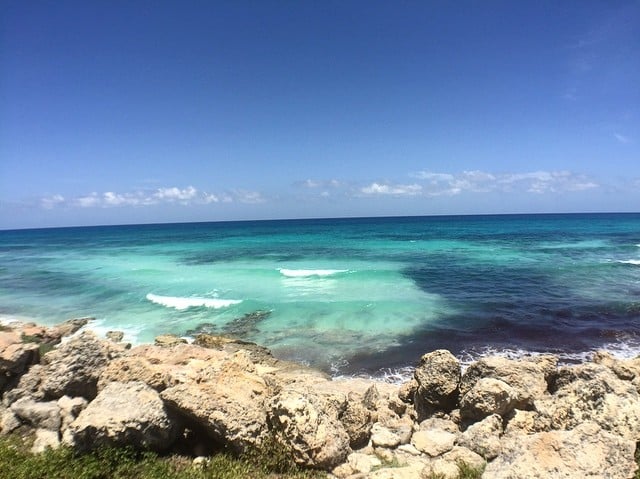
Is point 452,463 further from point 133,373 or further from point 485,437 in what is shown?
point 133,373

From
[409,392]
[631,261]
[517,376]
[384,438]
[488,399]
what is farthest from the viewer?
[631,261]

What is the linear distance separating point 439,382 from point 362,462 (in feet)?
11.8

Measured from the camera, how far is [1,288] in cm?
3378

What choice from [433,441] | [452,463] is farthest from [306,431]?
[433,441]

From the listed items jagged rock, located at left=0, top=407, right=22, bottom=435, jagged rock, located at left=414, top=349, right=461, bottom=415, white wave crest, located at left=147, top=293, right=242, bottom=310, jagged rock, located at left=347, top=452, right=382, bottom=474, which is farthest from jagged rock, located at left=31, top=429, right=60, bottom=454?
white wave crest, located at left=147, top=293, right=242, bottom=310

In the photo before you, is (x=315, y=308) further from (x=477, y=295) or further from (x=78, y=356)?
(x=78, y=356)

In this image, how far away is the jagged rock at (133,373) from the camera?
8.27 metres

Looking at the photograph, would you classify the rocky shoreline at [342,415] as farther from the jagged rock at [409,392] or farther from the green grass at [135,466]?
the jagged rock at [409,392]

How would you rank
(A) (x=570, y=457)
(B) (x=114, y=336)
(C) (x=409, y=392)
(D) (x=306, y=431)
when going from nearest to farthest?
(A) (x=570, y=457) < (D) (x=306, y=431) < (C) (x=409, y=392) < (B) (x=114, y=336)

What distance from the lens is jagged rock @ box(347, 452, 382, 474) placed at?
6.90m

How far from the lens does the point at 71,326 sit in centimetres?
2073

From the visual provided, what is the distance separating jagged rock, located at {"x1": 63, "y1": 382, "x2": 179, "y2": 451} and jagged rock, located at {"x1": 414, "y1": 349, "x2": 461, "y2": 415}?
618 centimetres

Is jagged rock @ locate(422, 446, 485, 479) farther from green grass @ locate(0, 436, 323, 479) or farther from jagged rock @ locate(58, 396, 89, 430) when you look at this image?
jagged rock @ locate(58, 396, 89, 430)

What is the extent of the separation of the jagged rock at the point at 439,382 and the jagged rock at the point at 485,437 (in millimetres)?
1545
